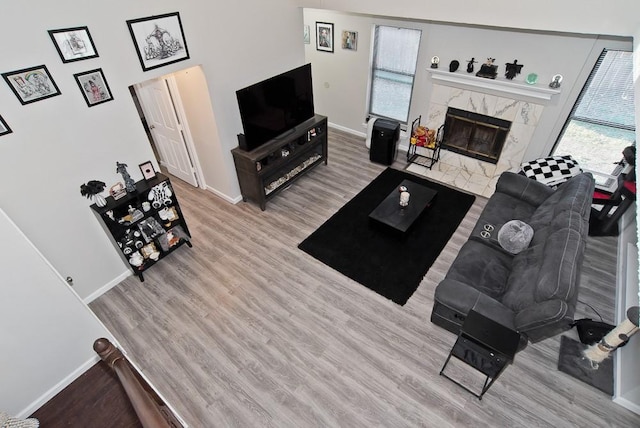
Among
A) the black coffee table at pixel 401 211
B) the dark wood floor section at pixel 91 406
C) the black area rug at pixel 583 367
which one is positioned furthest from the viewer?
the black coffee table at pixel 401 211

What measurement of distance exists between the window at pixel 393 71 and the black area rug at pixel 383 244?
198 centimetres

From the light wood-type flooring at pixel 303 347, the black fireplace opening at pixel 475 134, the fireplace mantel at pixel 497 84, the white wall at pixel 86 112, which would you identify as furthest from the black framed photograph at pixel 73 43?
the black fireplace opening at pixel 475 134

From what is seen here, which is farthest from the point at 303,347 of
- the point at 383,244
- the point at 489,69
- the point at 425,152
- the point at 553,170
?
the point at 489,69

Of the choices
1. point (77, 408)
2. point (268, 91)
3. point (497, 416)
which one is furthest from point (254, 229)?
point (497, 416)

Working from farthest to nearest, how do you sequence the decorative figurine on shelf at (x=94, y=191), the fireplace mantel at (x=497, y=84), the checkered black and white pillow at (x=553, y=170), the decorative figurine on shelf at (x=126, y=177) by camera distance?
the fireplace mantel at (x=497, y=84), the checkered black and white pillow at (x=553, y=170), the decorative figurine on shelf at (x=126, y=177), the decorative figurine on shelf at (x=94, y=191)

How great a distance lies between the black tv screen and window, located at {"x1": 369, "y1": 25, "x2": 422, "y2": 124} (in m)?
1.71

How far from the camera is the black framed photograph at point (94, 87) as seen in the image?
3.01 meters

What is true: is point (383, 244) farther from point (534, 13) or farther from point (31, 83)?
point (31, 83)

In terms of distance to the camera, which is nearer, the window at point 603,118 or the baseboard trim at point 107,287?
the baseboard trim at point 107,287

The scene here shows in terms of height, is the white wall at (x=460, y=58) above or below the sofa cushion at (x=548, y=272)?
Answer: above

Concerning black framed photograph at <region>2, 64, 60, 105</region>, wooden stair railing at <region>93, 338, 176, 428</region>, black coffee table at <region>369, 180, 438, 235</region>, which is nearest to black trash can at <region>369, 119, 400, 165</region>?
black coffee table at <region>369, 180, 438, 235</region>

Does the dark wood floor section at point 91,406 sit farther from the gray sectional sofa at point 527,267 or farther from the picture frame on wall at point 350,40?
the picture frame on wall at point 350,40

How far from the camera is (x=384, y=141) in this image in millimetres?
5730

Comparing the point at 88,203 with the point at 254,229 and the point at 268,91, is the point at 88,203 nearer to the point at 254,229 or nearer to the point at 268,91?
the point at 254,229
